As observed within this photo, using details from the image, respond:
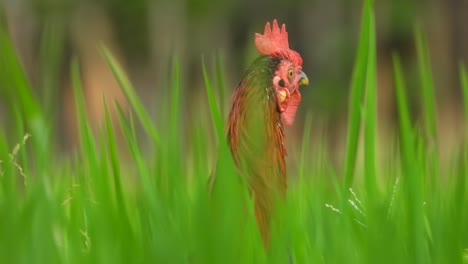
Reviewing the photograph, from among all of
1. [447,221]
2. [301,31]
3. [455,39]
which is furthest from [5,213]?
[301,31]

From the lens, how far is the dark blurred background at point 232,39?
59.7 ft

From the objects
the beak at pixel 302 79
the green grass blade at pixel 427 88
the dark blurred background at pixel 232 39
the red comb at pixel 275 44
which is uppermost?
the dark blurred background at pixel 232 39

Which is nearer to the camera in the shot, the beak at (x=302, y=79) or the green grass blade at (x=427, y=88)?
the green grass blade at (x=427, y=88)

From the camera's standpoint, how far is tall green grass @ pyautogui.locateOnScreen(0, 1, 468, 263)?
1173 mm

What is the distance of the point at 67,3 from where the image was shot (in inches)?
845

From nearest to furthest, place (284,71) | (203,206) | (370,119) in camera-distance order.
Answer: (203,206)
(370,119)
(284,71)

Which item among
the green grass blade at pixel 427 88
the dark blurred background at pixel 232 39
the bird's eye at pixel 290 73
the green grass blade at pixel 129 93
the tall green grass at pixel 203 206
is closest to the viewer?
the tall green grass at pixel 203 206

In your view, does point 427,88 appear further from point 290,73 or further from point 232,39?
point 232,39

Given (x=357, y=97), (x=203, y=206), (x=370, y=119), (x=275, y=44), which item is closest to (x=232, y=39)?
(x=275, y=44)

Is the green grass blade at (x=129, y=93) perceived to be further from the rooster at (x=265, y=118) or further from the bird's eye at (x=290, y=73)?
the bird's eye at (x=290, y=73)

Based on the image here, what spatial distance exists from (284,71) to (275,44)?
0.11 meters

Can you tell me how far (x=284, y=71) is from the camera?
1834 millimetres

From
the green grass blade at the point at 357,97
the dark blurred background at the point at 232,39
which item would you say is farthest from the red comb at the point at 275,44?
the dark blurred background at the point at 232,39

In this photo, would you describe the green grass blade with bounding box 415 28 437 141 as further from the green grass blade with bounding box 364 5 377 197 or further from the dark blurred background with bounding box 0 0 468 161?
the dark blurred background with bounding box 0 0 468 161
